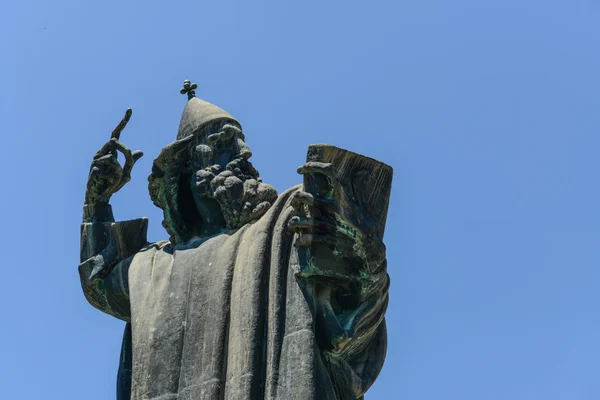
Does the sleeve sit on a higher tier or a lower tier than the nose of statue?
lower

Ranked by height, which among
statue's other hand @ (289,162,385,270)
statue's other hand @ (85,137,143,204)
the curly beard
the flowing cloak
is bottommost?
the flowing cloak

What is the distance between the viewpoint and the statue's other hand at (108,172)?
40.7ft

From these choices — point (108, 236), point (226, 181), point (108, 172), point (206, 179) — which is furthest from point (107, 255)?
point (226, 181)

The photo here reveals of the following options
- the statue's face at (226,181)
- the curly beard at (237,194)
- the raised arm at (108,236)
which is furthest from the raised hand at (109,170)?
the curly beard at (237,194)

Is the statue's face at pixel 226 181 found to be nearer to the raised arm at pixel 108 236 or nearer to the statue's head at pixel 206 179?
the statue's head at pixel 206 179

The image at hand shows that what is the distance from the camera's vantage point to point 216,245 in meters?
11.7

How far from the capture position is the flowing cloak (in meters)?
10.8

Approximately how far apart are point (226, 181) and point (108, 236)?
1.24 meters

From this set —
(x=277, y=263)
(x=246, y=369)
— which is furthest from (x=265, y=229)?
(x=246, y=369)

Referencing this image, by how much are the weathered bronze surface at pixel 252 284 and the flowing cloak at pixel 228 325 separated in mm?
10

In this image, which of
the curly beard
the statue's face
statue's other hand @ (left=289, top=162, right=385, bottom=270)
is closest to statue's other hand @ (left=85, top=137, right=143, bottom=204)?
the statue's face

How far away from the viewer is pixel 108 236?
12.5 meters

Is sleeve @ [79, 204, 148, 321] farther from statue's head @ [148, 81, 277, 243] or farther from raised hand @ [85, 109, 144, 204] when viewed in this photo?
statue's head @ [148, 81, 277, 243]

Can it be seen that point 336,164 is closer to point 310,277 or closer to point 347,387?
point 310,277
